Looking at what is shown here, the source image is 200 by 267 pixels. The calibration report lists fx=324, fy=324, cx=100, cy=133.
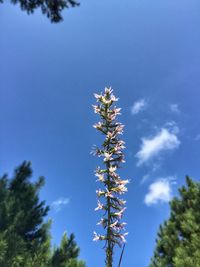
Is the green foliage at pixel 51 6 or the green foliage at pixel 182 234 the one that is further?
the green foliage at pixel 182 234

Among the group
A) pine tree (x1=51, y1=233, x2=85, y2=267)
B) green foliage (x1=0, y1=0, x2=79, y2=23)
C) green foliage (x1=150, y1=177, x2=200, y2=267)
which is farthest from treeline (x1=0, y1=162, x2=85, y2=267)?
green foliage (x1=0, y1=0, x2=79, y2=23)

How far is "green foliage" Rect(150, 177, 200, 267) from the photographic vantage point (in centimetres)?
1778

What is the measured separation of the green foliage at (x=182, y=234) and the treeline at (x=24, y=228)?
5.53 meters

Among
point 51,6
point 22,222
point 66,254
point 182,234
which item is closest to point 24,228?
point 22,222

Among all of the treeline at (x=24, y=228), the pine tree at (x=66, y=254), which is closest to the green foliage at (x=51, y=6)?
the treeline at (x=24, y=228)

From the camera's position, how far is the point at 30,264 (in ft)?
52.7

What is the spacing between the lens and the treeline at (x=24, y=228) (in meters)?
15.3

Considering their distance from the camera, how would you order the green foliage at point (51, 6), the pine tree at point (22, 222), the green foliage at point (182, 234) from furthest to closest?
the green foliage at point (182, 234) → the pine tree at point (22, 222) → the green foliage at point (51, 6)

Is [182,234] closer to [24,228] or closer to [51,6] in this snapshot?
[24,228]

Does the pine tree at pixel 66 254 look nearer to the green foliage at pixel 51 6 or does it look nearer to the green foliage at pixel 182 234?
the green foliage at pixel 182 234

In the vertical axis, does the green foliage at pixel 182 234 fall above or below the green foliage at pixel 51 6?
above

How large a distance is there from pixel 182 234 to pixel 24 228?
9.81m

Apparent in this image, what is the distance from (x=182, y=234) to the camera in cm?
2044

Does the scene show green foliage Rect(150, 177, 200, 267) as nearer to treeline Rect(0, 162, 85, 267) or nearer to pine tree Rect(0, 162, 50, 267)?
treeline Rect(0, 162, 85, 267)
